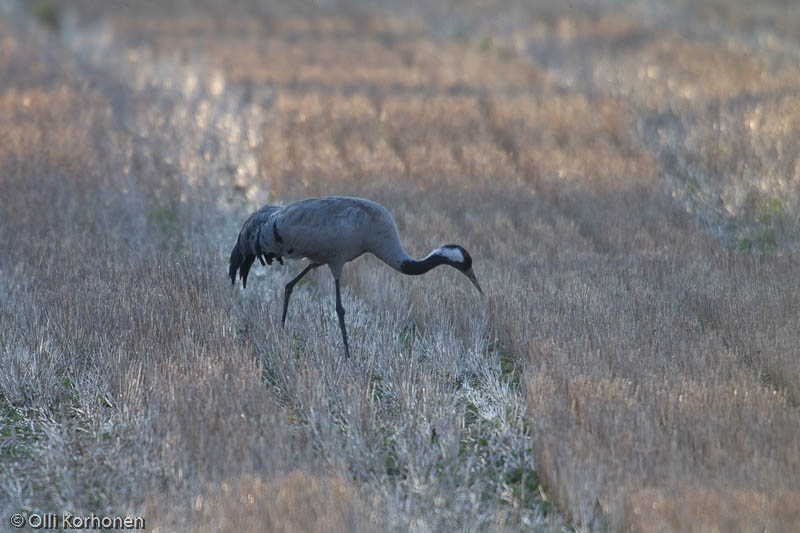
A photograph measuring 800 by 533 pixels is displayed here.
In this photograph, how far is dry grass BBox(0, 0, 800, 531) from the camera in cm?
500

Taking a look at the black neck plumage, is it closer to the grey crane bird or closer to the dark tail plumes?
the grey crane bird

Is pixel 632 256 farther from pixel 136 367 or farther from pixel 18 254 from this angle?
pixel 18 254

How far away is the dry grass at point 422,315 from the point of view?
500 cm

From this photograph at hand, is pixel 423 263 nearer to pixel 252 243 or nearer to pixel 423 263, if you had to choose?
pixel 423 263

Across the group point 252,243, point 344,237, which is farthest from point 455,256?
point 252,243

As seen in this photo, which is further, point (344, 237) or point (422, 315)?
point (422, 315)

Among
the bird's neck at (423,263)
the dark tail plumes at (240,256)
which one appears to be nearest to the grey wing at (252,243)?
the dark tail plumes at (240,256)

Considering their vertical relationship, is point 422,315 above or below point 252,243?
below

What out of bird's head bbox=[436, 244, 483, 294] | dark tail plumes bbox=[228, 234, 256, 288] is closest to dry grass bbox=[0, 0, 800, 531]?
dark tail plumes bbox=[228, 234, 256, 288]

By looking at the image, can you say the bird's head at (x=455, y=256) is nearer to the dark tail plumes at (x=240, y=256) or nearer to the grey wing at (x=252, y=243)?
the grey wing at (x=252, y=243)

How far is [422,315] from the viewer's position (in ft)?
25.4

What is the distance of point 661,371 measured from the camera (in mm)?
6109

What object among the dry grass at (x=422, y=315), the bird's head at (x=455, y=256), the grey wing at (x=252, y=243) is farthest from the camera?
the grey wing at (x=252, y=243)

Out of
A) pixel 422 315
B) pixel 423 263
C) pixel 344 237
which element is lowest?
pixel 422 315
